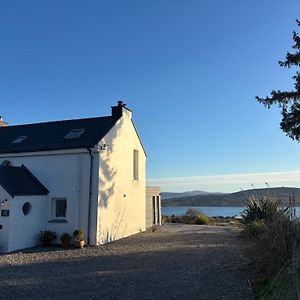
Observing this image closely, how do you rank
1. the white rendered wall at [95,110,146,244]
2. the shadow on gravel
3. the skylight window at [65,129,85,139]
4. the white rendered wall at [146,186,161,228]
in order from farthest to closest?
the white rendered wall at [146,186,161,228] < the skylight window at [65,129,85,139] < the white rendered wall at [95,110,146,244] < the shadow on gravel

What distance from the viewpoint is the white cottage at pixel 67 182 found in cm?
→ 1730

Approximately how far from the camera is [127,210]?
22.5m

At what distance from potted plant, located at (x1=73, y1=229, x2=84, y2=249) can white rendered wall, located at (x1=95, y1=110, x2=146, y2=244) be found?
1.01 metres

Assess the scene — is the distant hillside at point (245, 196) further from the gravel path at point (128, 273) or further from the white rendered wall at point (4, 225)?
the white rendered wall at point (4, 225)

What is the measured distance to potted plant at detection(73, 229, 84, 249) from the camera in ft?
57.2

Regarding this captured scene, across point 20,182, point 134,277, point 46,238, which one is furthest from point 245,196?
point 20,182

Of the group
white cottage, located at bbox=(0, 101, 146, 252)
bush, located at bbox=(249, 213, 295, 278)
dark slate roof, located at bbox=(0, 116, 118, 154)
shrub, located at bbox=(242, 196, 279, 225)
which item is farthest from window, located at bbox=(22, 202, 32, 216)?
bush, located at bbox=(249, 213, 295, 278)

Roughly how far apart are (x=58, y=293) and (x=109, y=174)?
1114cm

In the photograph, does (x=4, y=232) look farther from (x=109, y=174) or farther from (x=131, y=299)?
(x=131, y=299)

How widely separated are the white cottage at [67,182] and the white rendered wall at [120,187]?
48 mm

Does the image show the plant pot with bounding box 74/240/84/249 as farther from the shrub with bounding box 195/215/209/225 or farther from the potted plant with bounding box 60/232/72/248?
the shrub with bounding box 195/215/209/225

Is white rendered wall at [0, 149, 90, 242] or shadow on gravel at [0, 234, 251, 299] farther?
white rendered wall at [0, 149, 90, 242]

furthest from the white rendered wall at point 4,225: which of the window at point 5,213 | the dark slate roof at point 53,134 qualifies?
the dark slate roof at point 53,134

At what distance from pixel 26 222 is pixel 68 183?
8.72 feet
